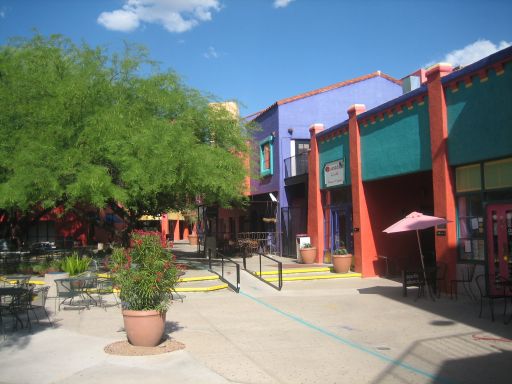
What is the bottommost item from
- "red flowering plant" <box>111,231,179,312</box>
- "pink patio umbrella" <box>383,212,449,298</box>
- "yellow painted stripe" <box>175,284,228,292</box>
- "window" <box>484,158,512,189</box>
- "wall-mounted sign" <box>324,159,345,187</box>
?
"yellow painted stripe" <box>175,284,228,292</box>

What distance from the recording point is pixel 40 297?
11.8 metres

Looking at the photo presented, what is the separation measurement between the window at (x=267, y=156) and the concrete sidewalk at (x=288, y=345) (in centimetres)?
1344

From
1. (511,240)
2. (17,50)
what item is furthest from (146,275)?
(17,50)

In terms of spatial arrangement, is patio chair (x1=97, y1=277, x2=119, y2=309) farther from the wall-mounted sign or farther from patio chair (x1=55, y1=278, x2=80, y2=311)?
the wall-mounted sign

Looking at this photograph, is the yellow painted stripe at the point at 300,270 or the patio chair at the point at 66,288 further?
the yellow painted stripe at the point at 300,270

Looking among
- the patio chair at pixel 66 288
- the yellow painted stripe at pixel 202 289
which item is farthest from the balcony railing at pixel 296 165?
the patio chair at pixel 66 288

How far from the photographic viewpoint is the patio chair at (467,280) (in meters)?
11.7

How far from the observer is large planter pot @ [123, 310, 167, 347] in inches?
303

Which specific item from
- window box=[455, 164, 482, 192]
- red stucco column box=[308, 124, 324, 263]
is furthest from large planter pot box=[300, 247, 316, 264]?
window box=[455, 164, 482, 192]

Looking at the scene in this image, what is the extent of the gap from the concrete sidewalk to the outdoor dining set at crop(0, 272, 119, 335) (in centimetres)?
47

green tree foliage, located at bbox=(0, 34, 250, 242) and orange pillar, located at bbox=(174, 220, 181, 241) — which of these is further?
orange pillar, located at bbox=(174, 220, 181, 241)

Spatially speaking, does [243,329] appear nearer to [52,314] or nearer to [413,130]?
[52,314]

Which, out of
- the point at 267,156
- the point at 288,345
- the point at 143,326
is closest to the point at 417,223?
the point at 288,345

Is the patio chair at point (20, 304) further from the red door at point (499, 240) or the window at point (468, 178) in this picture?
the window at point (468, 178)
